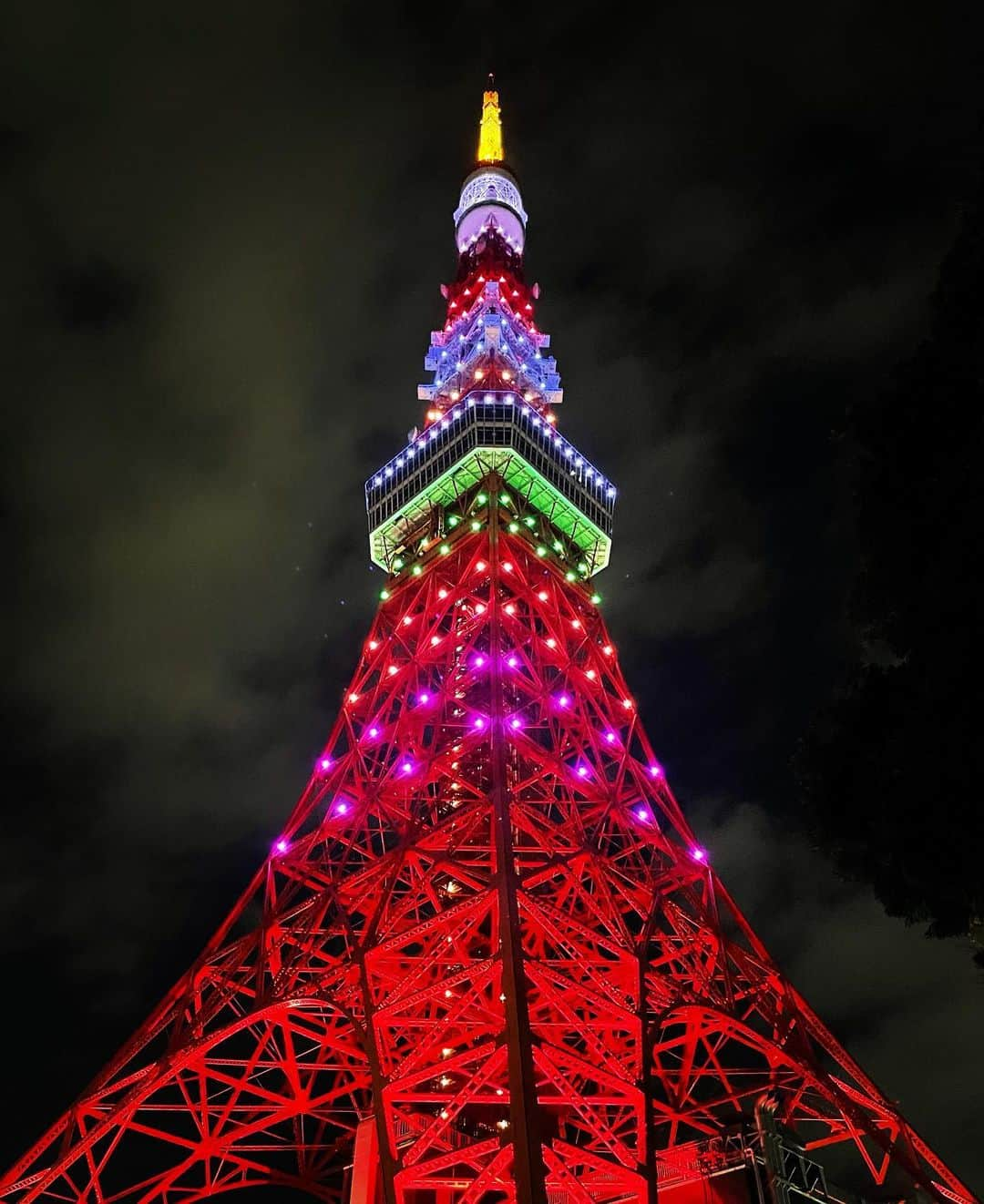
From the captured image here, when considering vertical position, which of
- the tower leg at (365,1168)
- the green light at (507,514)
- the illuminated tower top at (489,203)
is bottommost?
the tower leg at (365,1168)

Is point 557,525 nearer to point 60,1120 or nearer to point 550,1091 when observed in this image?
point 550,1091

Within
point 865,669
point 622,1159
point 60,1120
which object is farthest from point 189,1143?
point 865,669

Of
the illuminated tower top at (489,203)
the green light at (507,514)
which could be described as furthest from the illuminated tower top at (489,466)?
the illuminated tower top at (489,203)

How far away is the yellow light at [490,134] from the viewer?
1305 inches

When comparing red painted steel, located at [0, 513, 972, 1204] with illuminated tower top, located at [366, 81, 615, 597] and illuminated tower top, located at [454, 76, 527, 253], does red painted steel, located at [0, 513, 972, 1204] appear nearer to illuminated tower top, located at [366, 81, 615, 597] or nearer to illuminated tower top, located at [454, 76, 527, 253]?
illuminated tower top, located at [366, 81, 615, 597]

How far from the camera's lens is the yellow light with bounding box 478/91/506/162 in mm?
33156

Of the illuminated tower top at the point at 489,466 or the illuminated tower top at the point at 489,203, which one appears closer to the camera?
the illuminated tower top at the point at 489,466

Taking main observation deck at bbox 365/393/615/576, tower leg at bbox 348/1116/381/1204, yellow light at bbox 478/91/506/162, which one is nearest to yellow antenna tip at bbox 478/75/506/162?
yellow light at bbox 478/91/506/162

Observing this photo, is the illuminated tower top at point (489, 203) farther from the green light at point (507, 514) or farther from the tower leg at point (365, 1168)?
the tower leg at point (365, 1168)

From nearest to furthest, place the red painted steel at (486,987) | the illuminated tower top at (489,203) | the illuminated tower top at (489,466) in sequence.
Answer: the red painted steel at (486,987)
the illuminated tower top at (489,466)
the illuminated tower top at (489,203)

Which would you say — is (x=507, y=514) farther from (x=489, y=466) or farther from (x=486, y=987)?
(x=486, y=987)

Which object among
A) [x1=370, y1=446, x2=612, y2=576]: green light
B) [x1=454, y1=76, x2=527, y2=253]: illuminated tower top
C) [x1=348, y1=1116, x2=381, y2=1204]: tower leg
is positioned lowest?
[x1=348, y1=1116, x2=381, y2=1204]: tower leg

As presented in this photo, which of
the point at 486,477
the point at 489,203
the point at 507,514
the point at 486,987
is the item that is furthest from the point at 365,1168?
the point at 489,203

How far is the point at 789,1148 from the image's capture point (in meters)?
14.9
